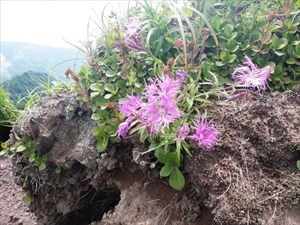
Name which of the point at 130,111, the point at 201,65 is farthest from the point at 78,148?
the point at 201,65

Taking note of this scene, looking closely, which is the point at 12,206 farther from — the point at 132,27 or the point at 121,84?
the point at 132,27

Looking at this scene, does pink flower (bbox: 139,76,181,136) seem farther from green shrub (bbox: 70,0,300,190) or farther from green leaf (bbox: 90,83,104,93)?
green leaf (bbox: 90,83,104,93)

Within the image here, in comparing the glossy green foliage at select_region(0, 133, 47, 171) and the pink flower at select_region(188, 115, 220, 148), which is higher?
the pink flower at select_region(188, 115, 220, 148)

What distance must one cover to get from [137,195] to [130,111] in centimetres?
54

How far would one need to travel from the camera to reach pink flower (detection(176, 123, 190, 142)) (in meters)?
0.98

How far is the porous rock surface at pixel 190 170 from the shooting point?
0.92 m

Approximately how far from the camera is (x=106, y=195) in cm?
187

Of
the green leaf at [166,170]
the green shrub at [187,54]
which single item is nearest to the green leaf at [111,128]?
the green shrub at [187,54]

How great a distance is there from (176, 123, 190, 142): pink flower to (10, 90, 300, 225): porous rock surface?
0.11 metres

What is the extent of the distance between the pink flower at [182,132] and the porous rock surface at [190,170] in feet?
0.37

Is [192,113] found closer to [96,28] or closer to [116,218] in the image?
[116,218]

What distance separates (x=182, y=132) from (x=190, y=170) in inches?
8.1

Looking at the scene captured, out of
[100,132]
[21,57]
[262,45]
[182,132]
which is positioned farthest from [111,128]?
[21,57]

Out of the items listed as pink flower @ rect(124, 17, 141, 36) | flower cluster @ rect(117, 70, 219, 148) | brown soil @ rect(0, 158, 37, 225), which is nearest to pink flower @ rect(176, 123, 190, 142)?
flower cluster @ rect(117, 70, 219, 148)
